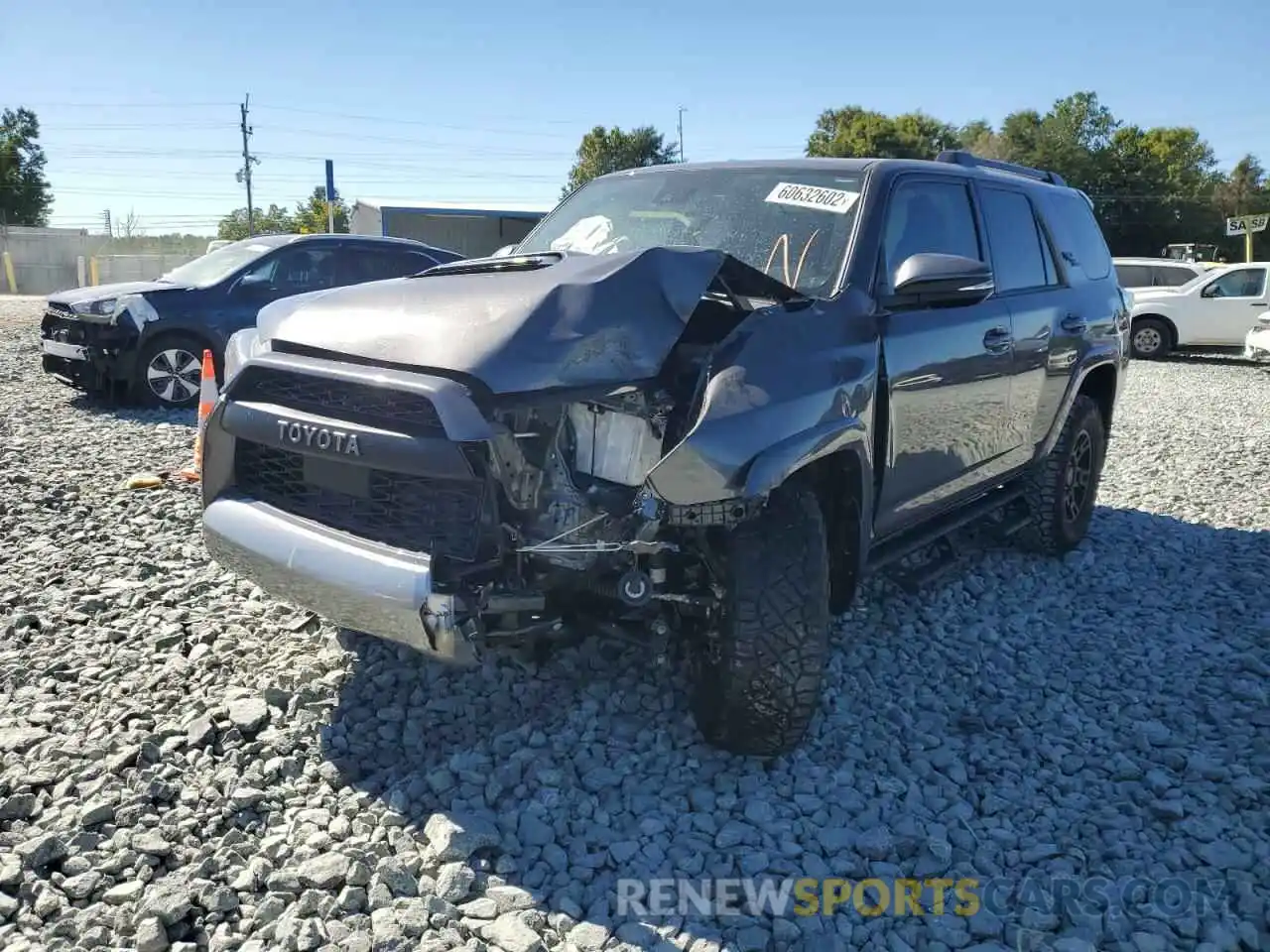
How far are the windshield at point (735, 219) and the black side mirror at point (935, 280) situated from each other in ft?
0.80

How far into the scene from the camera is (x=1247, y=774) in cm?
323

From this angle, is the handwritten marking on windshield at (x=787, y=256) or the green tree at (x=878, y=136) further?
the green tree at (x=878, y=136)

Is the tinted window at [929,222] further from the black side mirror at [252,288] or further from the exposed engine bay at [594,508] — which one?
the black side mirror at [252,288]

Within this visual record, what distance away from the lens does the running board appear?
383cm

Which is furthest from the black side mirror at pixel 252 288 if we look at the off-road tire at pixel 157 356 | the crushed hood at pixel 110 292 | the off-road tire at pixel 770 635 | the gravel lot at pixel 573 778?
the off-road tire at pixel 770 635

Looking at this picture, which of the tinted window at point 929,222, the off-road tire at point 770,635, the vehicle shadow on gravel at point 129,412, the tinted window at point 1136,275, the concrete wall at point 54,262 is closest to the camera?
the off-road tire at point 770,635

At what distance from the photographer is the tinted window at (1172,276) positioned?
1800 centimetres

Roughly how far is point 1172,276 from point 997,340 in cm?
1630

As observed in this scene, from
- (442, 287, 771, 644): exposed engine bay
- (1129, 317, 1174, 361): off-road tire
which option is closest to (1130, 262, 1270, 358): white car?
(1129, 317, 1174, 361): off-road tire

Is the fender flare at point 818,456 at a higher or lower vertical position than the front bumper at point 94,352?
lower

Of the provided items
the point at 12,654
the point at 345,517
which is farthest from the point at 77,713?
the point at 345,517

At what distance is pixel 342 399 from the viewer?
2910mm

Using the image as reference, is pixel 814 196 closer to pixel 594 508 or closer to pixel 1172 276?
pixel 594 508

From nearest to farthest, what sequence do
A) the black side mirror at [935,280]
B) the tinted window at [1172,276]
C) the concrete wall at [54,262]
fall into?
the black side mirror at [935,280]
the tinted window at [1172,276]
the concrete wall at [54,262]
